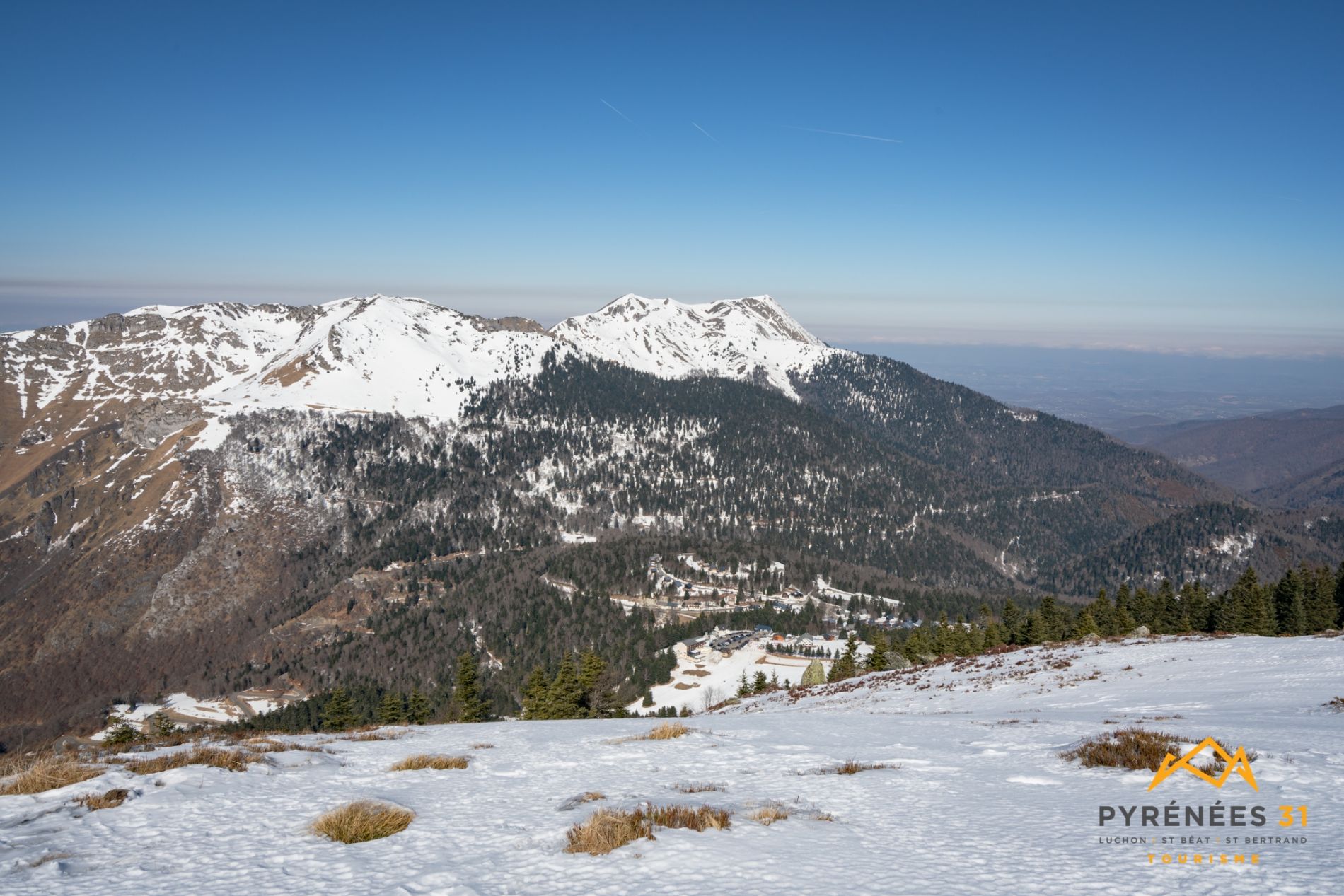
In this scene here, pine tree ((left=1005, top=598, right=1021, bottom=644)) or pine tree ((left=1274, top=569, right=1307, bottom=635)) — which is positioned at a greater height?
pine tree ((left=1274, top=569, right=1307, bottom=635))

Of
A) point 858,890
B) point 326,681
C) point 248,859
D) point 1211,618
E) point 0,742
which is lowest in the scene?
point 0,742

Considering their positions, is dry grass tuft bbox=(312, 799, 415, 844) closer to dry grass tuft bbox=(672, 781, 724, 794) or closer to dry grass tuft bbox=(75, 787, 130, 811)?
dry grass tuft bbox=(75, 787, 130, 811)

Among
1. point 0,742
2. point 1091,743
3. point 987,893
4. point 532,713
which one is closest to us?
point 987,893

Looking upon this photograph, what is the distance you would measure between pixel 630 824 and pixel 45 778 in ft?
34.2

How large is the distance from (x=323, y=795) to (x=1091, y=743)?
15517 mm

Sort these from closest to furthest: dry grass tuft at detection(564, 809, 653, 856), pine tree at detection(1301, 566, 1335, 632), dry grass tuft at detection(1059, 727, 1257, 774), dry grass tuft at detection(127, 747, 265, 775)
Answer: dry grass tuft at detection(564, 809, 653, 856) < dry grass tuft at detection(1059, 727, 1257, 774) < dry grass tuft at detection(127, 747, 265, 775) < pine tree at detection(1301, 566, 1335, 632)

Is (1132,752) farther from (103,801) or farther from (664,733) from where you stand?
(103,801)

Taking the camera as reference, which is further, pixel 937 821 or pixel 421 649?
pixel 421 649

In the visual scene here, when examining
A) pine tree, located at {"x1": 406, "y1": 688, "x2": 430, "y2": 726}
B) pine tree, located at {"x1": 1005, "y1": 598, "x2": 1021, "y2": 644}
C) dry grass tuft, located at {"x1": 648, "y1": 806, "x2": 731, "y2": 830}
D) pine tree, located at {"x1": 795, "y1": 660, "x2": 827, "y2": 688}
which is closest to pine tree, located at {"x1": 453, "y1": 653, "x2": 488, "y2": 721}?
pine tree, located at {"x1": 406, "y1": 688, "x2": 430, "y2": 726}

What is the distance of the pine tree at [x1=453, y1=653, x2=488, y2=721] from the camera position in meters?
60.0

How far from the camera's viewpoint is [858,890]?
7.55 meters

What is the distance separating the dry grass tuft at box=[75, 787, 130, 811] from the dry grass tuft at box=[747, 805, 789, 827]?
33.3 feet

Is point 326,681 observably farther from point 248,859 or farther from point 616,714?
point 248,859

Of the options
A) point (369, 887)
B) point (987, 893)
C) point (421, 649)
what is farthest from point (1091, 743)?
point (421, 649)
